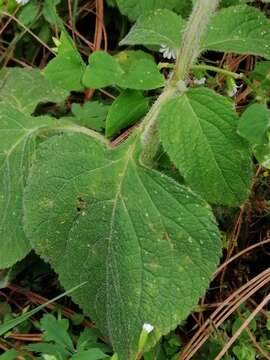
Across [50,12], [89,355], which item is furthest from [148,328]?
[50,12]

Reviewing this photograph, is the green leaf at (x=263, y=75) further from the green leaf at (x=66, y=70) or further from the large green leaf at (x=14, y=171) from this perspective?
the large green leaf at (x=14, y=171)

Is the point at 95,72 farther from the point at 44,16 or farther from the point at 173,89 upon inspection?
the point at 44,16

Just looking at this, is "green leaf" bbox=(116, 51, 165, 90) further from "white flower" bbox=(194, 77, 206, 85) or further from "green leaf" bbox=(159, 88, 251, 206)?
"white flower" bbox=(194, 77, 206, 85)

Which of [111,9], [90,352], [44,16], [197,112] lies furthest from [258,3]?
[90,352]

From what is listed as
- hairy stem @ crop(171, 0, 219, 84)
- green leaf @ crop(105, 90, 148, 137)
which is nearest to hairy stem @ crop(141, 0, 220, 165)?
hairy stem @ crop(171, 0, 219, 84)

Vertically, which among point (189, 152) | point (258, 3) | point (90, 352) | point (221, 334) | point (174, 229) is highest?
point (258, 3)

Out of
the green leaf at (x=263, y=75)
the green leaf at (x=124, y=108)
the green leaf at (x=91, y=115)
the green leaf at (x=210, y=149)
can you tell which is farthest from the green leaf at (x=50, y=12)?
the green leaf at (x=210, y=149)
